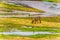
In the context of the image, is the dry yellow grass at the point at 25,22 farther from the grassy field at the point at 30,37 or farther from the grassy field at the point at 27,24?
the grassy field at the point at 30,37

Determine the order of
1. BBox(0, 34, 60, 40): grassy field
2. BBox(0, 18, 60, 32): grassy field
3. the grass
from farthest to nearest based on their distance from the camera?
the grass → BBox(0, 18, 60, 32): grassy field → BBox(0, 34, 60, 40): grassy field

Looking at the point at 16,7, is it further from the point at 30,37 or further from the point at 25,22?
the point at 30,37

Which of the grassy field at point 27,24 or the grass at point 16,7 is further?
the grass at point 16,7

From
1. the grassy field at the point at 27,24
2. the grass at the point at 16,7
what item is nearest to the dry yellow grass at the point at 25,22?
the grassy field at the point at 27,24

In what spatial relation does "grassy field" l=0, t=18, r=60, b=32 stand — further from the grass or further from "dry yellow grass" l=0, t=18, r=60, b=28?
the grass

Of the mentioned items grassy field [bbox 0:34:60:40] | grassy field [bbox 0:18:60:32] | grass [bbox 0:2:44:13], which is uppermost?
grass [bbox 0:2:44:13]

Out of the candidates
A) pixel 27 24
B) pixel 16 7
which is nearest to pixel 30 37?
pixel 27 24

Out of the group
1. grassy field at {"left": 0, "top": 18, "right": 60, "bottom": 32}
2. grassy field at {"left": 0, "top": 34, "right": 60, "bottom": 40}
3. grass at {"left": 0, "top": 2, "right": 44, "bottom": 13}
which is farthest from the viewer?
grass at {"left": 0, "top": 2, "right": 44, "bottom": 13}

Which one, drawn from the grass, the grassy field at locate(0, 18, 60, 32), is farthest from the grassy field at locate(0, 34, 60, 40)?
the grass

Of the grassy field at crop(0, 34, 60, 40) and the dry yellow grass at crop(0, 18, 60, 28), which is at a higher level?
the dry yellow grass at crop(0, 18, 60, 28)

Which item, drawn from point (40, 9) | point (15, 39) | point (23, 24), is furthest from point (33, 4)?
point (15, 39)

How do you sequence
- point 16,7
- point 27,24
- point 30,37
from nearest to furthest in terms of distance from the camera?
point 30,37
point 27,24
point 16,7
